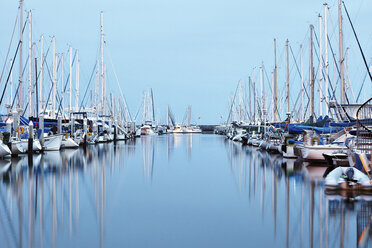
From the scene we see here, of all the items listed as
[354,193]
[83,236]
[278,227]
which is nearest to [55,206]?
[83,236]

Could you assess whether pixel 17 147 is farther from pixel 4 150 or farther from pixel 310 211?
pixel 310 211

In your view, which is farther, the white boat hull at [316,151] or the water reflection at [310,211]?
the white boat hull at [316,151]

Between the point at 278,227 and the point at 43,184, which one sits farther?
the point at 43,184

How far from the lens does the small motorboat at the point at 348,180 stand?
1476cm

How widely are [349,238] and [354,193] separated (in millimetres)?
5887

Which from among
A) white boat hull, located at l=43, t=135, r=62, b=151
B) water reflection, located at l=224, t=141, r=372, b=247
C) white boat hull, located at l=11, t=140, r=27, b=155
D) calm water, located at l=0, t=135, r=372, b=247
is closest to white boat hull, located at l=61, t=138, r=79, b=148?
white boat hull, located at l=43, t=135, r=62, b=151

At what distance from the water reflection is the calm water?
0.8 inches

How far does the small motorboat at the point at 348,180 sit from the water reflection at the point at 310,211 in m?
0.44

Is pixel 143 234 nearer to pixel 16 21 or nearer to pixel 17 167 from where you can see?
pixel 17 167

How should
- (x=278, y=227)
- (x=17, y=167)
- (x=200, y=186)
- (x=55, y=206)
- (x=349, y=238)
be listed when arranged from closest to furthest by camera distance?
(x=349, y=238), (x=278, y=227), (x=55, y=206), (x=200, y=186), (x=17, y=167)

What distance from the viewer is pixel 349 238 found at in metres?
8.82

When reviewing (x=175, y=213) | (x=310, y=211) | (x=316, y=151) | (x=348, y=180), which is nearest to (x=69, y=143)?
(x=316, y=151)

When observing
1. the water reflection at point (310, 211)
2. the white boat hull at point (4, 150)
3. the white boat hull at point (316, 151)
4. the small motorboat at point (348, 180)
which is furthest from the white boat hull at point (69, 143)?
the small motorboat at point (348, 180)

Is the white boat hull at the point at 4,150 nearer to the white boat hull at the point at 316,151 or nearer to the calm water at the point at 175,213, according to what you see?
the calm water at the point at 175,213
